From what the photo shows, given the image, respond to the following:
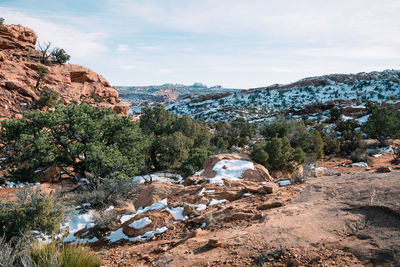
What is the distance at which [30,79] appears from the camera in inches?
1014

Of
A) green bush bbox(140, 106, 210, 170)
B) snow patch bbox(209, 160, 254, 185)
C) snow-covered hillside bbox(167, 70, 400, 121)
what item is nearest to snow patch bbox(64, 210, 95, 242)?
snow patch bbox(209, 160, 254, 185)

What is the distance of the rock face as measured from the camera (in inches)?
879

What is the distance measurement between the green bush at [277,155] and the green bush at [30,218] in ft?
27.7

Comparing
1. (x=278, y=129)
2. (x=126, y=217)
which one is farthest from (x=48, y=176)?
(x=278, y=129)

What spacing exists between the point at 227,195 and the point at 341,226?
3.32 m

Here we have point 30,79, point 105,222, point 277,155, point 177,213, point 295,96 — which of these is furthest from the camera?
point 295,96

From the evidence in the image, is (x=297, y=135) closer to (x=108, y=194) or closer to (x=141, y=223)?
(x=108, y=194)

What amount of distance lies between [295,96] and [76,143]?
232 feet

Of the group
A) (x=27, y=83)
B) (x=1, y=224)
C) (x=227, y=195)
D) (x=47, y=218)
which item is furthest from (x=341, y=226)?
(x=27, y=83)

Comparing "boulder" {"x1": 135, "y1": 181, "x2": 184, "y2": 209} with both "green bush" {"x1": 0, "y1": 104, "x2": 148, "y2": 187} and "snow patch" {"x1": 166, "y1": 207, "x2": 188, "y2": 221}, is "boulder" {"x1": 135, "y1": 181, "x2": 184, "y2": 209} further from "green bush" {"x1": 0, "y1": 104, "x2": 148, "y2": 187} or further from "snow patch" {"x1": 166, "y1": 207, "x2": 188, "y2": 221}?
"green bush" {"x1": 0, "y1": 104, "x2": 148, "y2": 187}

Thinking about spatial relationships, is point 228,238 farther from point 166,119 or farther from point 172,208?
point 166,119

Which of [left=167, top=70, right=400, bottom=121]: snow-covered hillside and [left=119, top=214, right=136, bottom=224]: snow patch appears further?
[left=167, top=70, right=400, bottom=121]: snow-covered hillside

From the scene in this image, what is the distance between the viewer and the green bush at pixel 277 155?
11.3 m

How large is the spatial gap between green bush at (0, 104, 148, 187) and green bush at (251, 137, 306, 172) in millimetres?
5560
